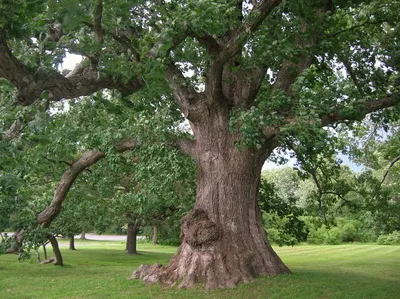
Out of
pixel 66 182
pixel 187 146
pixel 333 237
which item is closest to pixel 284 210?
pixel 187 146

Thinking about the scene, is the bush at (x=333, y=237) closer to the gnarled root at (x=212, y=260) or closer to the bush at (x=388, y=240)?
the bush at (x=388, y=240)

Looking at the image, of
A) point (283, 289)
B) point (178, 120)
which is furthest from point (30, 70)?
point (283, 289)

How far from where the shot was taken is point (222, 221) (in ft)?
37.0

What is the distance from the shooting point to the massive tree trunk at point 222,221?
10.9 metres

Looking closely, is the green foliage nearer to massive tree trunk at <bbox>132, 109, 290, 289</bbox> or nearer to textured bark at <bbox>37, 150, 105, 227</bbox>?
massive tree trunk at <bbox>132, 109, 290, 289</bbox>

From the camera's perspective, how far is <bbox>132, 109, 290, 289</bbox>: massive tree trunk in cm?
1087

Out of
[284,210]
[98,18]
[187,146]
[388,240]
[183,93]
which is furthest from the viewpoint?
[388,240]

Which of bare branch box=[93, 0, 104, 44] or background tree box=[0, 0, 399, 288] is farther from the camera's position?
background tree box=[0, 0, 399, 288]

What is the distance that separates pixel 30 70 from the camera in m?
7.70

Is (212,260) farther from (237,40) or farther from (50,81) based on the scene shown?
(50,81)

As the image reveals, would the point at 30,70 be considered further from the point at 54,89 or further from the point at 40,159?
the point at 40,159

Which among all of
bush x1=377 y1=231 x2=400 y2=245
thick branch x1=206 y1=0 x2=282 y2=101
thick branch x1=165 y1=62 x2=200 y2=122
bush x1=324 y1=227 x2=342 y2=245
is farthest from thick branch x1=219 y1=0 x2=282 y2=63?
bush x1=324 y1=227 x2=342 y2=245

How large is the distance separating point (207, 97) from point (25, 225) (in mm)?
6450

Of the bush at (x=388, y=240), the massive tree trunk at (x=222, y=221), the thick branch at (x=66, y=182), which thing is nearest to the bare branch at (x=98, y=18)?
the massive tree trunk at (x=222, y=221)
